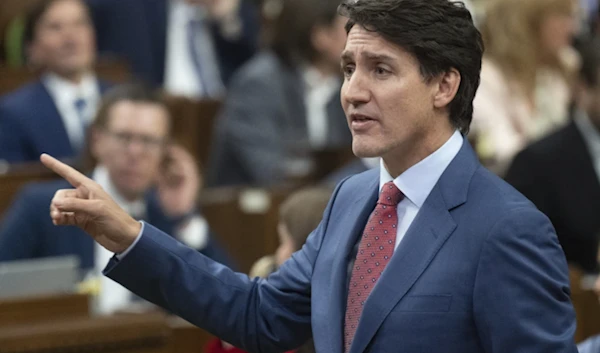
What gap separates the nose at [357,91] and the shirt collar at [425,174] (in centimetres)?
14

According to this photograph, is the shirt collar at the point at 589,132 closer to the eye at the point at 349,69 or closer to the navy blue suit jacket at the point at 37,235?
the navy blue suit jacket at the point at 37,235

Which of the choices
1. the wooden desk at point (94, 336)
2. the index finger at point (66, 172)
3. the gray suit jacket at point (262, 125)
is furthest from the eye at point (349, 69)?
the gray suit jacket at point (262, 125)

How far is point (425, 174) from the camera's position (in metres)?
1.89

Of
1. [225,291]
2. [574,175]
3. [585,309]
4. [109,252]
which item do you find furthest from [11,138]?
[225,291]

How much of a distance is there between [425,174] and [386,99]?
0.48 feet

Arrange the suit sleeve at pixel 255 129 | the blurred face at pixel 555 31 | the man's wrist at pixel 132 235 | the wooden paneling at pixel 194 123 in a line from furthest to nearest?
the blurred face at pixel 555 31 < the wooden paneling at pixel 194 123 < the suit sleeve at pixel 255 129 < the man's wrist at pixel 132 235

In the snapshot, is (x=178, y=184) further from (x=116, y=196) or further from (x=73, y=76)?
(x=73, y=76)

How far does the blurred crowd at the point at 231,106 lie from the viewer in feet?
14.1

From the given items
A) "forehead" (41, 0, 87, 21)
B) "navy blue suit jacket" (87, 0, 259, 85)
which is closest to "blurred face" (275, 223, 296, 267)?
"forehead" (41, 0, 87, 21)

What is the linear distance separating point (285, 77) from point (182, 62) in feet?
2.90

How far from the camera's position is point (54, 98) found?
5008 millimetres

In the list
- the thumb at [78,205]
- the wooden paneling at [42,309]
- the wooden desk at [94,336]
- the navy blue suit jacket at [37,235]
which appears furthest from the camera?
the navy blue suit jacket at [37,235]

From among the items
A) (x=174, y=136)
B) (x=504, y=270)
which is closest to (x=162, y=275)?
(x=504, y=270)

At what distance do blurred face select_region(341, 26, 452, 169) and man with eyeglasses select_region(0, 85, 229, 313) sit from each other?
2.17m
